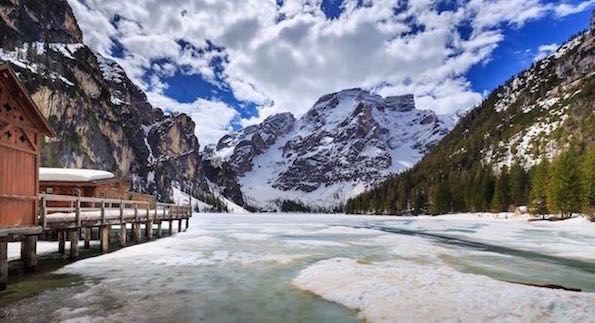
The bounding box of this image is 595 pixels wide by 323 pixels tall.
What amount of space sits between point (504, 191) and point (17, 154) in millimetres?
104473

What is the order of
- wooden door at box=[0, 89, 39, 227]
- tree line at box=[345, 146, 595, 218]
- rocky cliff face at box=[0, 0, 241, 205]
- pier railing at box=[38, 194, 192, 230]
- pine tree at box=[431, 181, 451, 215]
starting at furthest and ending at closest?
rocky cliff face at box=[0, 0, 241, 205] → pine tree at box=[431, 181, 451, 215] → tree line at box=[345, 146, 595, 218] → pier railing at box=[38, 194, 192, 230] → wooden door at box=[0, 89, 39, 227]

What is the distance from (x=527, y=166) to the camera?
433 feet

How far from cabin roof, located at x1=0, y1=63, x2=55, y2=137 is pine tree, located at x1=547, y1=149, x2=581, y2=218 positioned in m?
73.9

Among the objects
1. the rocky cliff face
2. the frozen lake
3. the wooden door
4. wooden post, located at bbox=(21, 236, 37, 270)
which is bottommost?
the frozen lake

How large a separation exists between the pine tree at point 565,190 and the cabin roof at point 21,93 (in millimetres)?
73909

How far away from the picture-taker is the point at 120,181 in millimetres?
49375

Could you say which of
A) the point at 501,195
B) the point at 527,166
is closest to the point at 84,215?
the point at 501,195

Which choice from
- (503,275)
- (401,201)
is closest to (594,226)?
(503,275)

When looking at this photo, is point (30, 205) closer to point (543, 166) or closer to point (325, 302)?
point (325, 302)

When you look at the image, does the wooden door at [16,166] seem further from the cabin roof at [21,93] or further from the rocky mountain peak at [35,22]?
the rocky mountain peak at [35,22]

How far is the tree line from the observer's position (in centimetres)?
6938

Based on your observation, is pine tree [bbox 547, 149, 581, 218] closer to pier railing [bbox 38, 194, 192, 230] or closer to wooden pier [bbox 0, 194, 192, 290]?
pier railing [bbox 38, 194, 192, 230]

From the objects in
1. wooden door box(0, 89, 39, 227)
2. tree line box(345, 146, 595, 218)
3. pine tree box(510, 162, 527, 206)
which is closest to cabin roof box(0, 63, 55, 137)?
wooden door box(0, 89, 39, 227)

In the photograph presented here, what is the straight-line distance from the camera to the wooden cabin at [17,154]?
Answer: 17.2 meters
